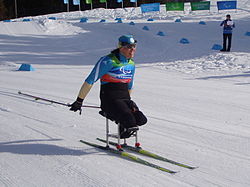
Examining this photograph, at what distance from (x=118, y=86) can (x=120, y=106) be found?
0.90 ft

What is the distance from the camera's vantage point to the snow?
464 cm

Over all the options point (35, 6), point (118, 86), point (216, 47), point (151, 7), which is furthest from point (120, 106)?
point (35, 6)

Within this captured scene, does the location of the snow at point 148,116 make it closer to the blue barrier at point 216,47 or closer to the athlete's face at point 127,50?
the blue barrier at point 216,47

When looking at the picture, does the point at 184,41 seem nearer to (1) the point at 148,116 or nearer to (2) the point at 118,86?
(1) the point at 148,116

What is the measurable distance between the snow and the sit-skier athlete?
49 cm

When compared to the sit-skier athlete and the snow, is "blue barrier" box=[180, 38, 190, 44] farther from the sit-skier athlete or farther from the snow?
the sit-skier athlete

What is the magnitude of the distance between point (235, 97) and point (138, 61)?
750 cm

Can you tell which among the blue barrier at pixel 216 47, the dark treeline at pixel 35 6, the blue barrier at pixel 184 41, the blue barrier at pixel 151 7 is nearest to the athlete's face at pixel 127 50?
the blue barrier at pixel 216 47

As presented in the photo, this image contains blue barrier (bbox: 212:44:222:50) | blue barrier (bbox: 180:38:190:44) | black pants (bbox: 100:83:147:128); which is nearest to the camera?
black pants (bbox: 100:83:147:128)

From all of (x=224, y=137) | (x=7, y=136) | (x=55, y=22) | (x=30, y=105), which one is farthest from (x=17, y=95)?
(x=55, y=22)

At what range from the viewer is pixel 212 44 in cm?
2014

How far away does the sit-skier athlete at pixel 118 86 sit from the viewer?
5043 mm

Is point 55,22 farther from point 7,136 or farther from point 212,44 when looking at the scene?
point 7,136

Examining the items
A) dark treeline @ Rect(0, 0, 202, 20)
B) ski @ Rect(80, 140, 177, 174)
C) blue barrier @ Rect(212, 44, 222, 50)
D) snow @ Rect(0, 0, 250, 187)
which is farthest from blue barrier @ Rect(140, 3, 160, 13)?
ski @ Rect(80, 140, 177, 174)
